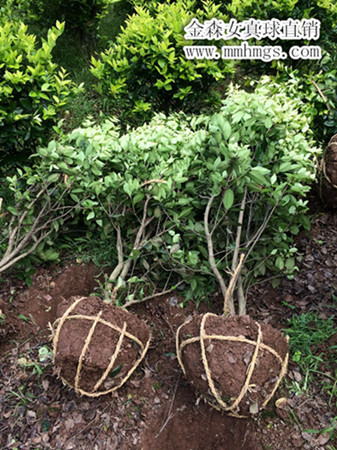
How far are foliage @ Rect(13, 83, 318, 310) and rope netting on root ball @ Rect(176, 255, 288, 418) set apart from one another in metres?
0.53

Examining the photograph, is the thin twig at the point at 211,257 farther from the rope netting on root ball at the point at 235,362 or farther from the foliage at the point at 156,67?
the foliage at the point at 156,67

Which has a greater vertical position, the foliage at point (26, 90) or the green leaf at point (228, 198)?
the foliage at point (26, 90)

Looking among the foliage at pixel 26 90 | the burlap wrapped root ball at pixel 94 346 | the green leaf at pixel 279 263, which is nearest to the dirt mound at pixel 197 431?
the burlap wrapped root ball at pixel 94 346

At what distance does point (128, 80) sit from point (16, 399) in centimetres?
263

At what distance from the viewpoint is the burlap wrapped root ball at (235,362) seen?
190 centimetres

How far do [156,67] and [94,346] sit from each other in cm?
227

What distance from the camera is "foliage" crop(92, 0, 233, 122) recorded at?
3236 mm

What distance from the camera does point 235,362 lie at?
191 cm

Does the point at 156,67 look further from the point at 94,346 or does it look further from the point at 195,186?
the point at 94,346

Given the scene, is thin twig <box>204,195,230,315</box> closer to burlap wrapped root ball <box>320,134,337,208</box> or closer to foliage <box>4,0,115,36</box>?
burlap wrapped root ball <box>320,134,337,208</box>

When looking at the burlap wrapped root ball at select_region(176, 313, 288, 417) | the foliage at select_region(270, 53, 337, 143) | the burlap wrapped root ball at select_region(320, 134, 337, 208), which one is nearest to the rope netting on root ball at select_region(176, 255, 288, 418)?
the burlap wrapped root ball at select_region(176, 313, 288, 417)

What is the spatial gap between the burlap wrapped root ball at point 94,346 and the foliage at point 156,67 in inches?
78.1

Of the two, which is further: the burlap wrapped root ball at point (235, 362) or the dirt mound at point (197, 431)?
the dirt mound at point (197, 431)

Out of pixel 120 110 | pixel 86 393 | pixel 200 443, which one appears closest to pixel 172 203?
pixel 86 393
